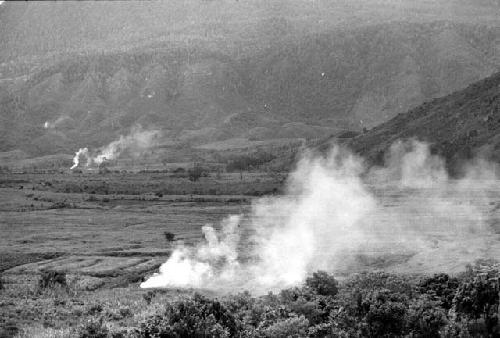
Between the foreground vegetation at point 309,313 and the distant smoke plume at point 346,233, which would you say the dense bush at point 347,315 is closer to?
the foreground vegetation at point 309,313

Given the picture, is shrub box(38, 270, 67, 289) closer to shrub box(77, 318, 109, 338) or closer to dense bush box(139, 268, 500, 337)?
dense bush box(139, 268, 500, 337)

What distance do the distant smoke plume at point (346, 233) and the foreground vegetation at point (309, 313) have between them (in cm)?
1380

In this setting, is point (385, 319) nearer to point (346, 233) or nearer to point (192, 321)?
point (192, 321)

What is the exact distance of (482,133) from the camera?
199 meters

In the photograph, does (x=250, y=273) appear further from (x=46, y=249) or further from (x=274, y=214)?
(x=274, y=214)

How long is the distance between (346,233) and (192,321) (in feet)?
231

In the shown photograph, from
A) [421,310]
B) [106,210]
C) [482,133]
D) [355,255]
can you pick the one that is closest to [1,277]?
[355,255]

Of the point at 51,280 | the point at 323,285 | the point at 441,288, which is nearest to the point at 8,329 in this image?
the point at 51,280

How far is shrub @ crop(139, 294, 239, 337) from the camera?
53.4 m

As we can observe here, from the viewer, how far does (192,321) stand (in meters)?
54.2

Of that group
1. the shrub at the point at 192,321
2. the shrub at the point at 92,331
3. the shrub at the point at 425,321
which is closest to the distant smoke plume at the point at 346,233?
the shrub at the point at 192,321

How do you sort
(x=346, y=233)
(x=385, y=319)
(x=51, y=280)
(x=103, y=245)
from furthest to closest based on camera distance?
(x=346, y=233) → (x=103, y=245) → (x=51, y=280) → (x=385, y=319)

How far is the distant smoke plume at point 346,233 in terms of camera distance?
9056 centimetres

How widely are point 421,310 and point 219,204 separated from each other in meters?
115
